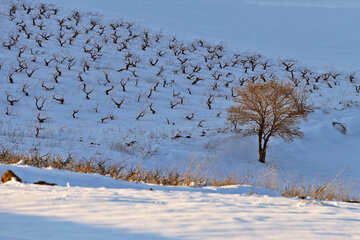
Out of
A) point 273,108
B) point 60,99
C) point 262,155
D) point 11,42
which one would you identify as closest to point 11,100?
point 60,99

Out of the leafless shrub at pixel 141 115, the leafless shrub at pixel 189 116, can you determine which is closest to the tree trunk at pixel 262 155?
the leafless shrub at pixel 189 116

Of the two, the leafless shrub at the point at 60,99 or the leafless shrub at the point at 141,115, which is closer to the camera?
the leafless shrub at the point at 141,115

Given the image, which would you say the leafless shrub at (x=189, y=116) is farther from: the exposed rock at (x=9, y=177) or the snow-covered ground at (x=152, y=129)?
the exposed rock at (x=9, y=177)

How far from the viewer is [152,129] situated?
10539mm

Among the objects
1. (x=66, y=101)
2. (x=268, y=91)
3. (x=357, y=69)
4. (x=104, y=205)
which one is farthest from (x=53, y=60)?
(x=357, y=69)

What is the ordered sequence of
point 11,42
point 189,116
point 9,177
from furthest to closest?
point 11,42 < point 189,116 < point 9,177

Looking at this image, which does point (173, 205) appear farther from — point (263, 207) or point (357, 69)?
point (357, 69)

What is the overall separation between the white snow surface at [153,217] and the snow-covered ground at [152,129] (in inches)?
0.4

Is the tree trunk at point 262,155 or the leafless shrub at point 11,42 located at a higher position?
the leafless shrub at point 11,42

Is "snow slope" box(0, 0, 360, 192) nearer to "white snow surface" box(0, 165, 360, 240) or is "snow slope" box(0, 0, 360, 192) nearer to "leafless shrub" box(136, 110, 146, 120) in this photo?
"leafless shrub" box(136, 110, 146, 120)

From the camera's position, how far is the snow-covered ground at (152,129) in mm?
1908

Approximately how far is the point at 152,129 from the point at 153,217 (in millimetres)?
8670

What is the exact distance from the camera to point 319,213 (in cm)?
240

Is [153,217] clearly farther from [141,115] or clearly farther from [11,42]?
[11,42]
